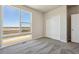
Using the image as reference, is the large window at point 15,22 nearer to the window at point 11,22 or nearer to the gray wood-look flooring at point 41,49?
the window at point 11,22

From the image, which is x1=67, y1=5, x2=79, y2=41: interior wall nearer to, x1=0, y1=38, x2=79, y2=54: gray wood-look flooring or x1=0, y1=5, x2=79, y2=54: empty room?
x1=0, y1=5, x2=79, y2=54: empty room

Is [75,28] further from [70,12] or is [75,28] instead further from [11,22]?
[11,22]

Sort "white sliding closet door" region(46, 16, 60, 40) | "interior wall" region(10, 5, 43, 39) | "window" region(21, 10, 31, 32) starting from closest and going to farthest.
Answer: "white sliding closet door" region(46, 16, 60, 40), "interior wall" region(10, 5, 43, 39), "window" region(21, 10, 31, 32)

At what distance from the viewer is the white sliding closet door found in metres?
7.95

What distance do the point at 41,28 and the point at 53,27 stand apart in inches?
56.2

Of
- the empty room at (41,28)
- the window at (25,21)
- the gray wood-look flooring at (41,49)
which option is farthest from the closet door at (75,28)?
the window at (25,21)

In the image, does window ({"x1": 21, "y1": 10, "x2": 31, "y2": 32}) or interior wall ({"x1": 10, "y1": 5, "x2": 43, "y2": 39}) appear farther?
window ({"x1": 21, "y1": 10, "x2": 31, "y2": 32})

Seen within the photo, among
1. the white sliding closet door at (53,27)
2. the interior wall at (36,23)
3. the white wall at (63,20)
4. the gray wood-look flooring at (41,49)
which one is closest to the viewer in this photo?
the gray wood-look flooring at (41,49)

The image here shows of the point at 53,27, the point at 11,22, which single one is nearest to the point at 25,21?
the point at 11,22

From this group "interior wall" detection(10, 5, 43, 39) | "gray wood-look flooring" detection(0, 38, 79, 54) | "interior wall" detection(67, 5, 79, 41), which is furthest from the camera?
"interior wall" detection(10, 5, 43, 39)

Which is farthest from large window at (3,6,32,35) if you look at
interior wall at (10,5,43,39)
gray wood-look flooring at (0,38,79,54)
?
gray wood-look flooring at (0,38,79,54)

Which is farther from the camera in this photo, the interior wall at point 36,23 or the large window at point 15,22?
the large window at point 15,22

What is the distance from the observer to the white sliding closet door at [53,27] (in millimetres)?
7952

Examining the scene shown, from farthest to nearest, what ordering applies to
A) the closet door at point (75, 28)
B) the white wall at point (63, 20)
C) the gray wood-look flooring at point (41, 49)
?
the white wall at point (63, 20)
the closet door at point (75, 28)
the gray wood-look flooring at point (41, 49)
